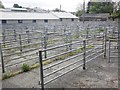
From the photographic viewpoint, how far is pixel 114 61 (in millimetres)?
6840

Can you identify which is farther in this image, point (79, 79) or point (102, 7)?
point (102, 7)

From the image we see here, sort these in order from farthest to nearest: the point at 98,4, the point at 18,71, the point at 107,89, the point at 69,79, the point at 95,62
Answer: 1. the point at 98,4
2. the point at 95,62
3. the point at 18,71
4. the point at 69,79
5. the point at 107,89

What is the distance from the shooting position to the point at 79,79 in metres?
4.98

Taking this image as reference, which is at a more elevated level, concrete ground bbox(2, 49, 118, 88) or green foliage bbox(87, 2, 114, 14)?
green foliage bbox(87, 2, 114, 14)

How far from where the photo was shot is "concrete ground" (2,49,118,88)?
458 cm

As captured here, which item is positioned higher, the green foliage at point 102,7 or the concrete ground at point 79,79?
the green foliage at point 102,7

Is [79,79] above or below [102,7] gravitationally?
below

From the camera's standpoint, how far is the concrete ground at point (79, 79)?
458 centimetres

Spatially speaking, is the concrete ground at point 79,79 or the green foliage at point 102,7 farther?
the green foliage at point 102,7

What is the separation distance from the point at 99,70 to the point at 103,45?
7.10ft

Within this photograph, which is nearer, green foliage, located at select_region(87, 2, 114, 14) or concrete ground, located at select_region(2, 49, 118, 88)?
concrete ground, located at select_region(2, 49, 118, 88)

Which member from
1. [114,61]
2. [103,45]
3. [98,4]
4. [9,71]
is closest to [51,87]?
[9,71]

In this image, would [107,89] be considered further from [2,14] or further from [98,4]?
[98,4]

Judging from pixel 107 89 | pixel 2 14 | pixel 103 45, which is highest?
pixel 2 14
